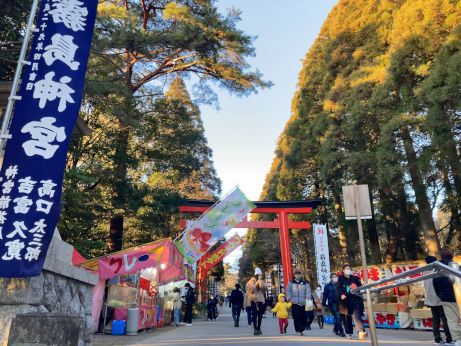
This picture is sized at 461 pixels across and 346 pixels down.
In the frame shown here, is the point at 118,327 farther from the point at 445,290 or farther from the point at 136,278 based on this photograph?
the point at 445,290

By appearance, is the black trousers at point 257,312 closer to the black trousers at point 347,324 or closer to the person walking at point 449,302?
the black trousers at point 347,324

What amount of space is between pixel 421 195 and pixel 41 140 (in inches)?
525

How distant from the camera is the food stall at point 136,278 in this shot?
961 centimetres

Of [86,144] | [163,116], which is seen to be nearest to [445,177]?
[163,116]

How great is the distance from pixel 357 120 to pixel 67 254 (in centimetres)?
1292

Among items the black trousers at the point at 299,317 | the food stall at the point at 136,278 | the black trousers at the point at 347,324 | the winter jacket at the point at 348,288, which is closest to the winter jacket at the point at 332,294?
the winter jacket at the point at 348,288

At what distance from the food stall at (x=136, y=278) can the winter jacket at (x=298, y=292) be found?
3377 millimetres

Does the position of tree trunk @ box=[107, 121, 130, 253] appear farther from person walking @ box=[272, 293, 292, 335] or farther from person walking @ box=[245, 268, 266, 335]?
person walking @ box=[272, 293, 292, 335]

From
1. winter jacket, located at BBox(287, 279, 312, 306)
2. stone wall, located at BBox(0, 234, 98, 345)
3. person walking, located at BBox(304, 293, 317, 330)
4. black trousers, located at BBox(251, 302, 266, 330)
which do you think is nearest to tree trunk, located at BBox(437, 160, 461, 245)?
person walking, located at BBox(304, 293, 317, 330)

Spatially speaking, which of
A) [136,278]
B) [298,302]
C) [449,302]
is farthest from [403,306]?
[136,278]

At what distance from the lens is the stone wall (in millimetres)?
4164

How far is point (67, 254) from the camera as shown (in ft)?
19.2

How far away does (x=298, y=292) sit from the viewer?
9.91 metres

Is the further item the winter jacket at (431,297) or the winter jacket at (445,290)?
the winter jacket at (431,297)
